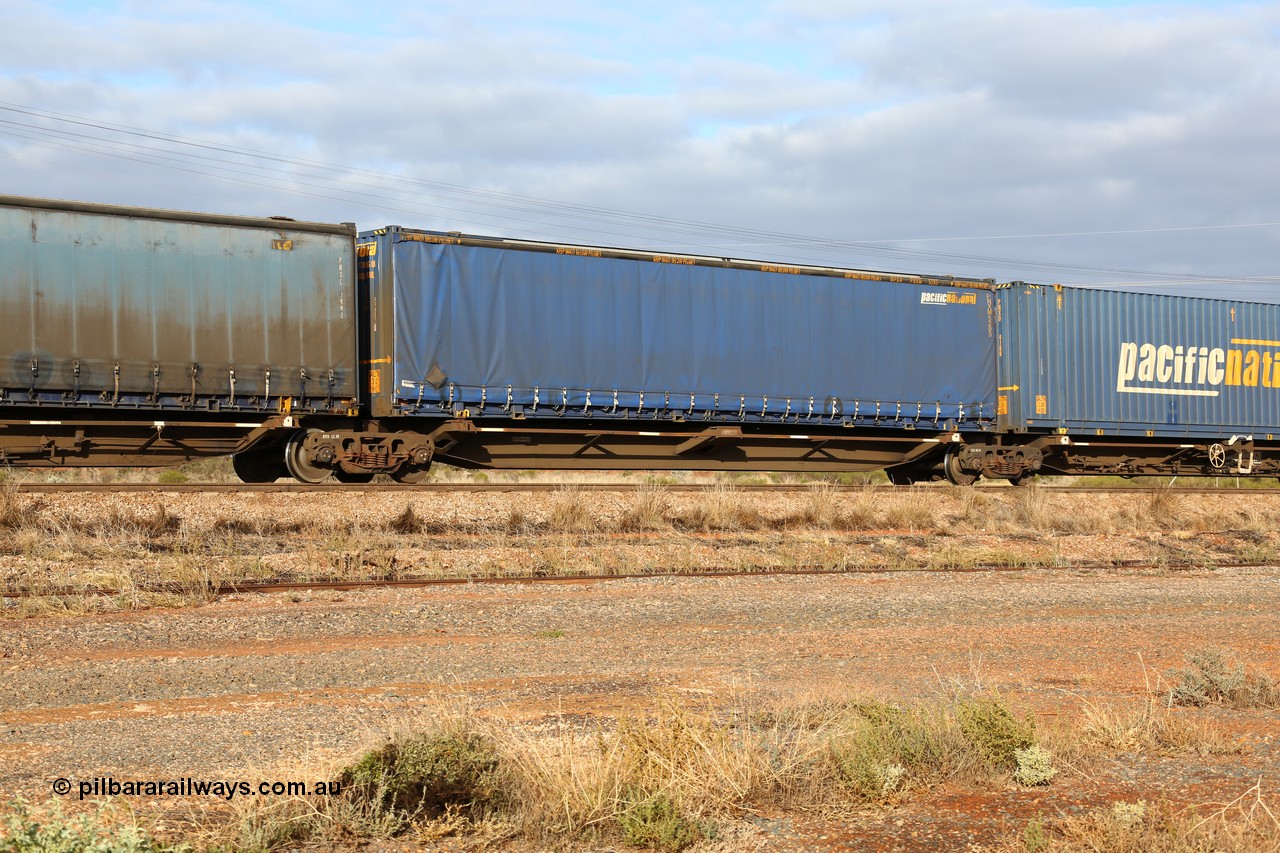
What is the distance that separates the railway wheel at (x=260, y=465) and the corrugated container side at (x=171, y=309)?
166cm

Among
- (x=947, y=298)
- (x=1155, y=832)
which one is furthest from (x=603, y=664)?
(x=947, y=298)

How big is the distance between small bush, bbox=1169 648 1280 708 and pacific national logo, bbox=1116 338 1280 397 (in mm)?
16110

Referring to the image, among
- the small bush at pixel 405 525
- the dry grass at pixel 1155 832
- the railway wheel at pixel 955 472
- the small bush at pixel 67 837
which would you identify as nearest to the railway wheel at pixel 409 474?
the small bush at pixel 405 525

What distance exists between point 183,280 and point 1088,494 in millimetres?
14958

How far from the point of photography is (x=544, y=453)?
18.2 meters

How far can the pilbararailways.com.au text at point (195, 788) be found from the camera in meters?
4.56

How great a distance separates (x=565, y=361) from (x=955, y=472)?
8.01 m

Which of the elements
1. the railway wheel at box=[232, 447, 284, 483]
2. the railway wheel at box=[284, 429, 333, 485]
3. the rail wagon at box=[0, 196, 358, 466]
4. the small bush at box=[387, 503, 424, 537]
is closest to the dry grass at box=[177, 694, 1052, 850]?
the small bush at box=[387, 503, 424, 537]

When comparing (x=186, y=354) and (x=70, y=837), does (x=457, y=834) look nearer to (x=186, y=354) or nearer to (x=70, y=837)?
(x=70, y=837)

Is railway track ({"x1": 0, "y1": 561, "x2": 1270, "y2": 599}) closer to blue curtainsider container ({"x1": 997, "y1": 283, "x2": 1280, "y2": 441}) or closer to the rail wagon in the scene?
the rail wagon

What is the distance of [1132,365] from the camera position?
72.4 ft

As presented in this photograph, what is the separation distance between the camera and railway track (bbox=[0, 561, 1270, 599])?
10.1 metres

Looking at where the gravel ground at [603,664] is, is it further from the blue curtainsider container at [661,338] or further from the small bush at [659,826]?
the blue curtainsider container at [661,338]

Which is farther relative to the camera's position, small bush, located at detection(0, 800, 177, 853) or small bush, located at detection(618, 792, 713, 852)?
small bush, located at detection(618, 792, 713, 852)
